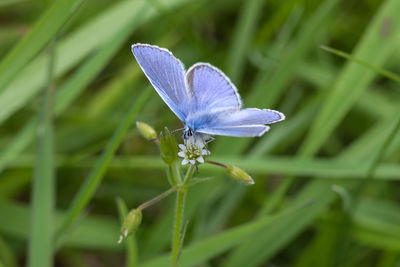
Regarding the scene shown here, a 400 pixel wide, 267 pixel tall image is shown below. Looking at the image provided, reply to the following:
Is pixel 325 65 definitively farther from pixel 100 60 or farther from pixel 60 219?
pixel 60 219

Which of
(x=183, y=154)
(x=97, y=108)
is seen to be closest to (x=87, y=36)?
(x=97, y=108)

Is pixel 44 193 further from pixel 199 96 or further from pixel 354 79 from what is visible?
pixel 354 79

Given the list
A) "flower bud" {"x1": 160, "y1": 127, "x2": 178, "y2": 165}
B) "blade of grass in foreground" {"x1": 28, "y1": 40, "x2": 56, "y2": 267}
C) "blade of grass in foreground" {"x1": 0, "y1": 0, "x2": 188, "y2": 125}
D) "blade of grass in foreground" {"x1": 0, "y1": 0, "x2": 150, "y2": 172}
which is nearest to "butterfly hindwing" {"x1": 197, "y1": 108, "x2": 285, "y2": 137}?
"flower bud" {"x1": 160, "y1": 127, "x2": 178, "y2": 165}

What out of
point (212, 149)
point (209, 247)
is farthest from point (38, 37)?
point (212, 149)

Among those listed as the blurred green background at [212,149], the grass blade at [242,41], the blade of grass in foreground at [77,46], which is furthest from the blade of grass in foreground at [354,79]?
the blade of grass in foreground at [77,46]

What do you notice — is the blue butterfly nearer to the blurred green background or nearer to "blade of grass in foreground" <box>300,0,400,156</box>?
the blurred green background
